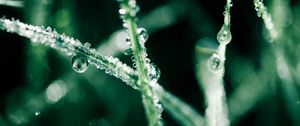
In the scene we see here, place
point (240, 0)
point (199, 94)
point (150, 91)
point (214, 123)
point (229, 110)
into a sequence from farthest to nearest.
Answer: point (240, 0) → point (199, 94) → point (229, 110) → point (214, 123) → point (150, 91)

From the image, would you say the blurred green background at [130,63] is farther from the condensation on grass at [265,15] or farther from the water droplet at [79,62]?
the water droplet at [79,62]

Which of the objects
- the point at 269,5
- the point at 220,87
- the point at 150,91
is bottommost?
the point at 150,91

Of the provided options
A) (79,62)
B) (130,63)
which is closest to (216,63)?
(79,62)

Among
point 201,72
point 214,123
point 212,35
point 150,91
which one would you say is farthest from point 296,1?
point 150,91

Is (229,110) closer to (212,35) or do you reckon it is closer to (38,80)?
(212,35)

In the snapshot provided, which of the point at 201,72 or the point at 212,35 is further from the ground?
the point at 212,35

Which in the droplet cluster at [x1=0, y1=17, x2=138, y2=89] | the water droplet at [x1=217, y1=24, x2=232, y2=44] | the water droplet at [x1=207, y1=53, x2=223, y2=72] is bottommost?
the droplet cluster at [x1=0, y1=17, x2=138, y2=89]

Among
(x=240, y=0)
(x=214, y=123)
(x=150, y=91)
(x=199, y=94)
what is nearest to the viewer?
(x=150, y=91)

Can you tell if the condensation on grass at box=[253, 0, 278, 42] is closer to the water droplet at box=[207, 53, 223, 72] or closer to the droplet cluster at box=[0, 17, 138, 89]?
the water droplet at box=[207, 53, 223, 72]

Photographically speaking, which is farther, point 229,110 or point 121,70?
point 229,110

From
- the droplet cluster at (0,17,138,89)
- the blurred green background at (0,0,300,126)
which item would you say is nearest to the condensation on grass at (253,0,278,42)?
the blurred green background at (0,0,300,126)
